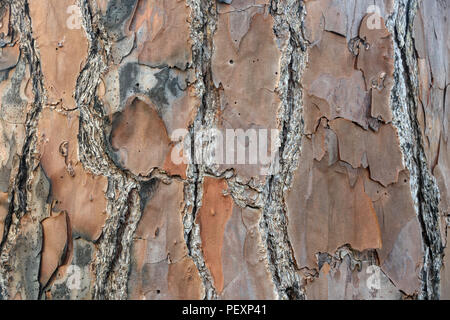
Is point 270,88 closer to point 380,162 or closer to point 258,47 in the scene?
point 258,47

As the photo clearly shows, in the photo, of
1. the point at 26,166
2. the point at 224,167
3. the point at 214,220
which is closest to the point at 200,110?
the point at 224,167

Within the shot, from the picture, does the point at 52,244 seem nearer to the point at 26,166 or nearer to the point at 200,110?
the point at 26,166

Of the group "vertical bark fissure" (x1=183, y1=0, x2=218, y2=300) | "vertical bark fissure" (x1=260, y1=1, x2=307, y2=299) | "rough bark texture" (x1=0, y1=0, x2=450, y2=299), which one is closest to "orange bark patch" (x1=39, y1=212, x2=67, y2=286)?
"rough bark texture" (x1=0, y1=0, x2=450, y2=299)

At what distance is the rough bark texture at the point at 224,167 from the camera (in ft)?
2.92

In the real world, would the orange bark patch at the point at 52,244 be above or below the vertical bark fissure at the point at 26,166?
below

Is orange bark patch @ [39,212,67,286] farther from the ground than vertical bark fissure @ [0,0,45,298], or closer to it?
closer to it

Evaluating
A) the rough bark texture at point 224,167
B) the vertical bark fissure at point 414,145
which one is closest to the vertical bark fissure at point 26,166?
the rough bark texture at point 224,167

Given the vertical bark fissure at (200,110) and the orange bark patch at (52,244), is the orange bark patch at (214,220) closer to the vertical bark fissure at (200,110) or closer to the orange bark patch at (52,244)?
the vertical bark fissure at (200,110)

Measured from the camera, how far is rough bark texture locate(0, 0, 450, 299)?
Answer: 0.89 metres

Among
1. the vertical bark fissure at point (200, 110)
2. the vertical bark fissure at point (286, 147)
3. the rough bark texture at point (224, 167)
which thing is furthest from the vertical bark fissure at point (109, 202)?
the vertical bark fissure at point (286, 147)

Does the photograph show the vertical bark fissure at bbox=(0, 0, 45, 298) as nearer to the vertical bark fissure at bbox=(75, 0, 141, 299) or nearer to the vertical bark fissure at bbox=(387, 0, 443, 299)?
the vertical bark fissure at bbox=(75, 0, 141, 299)

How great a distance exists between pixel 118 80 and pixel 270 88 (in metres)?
0.33

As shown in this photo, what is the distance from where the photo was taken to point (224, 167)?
0.89 m
